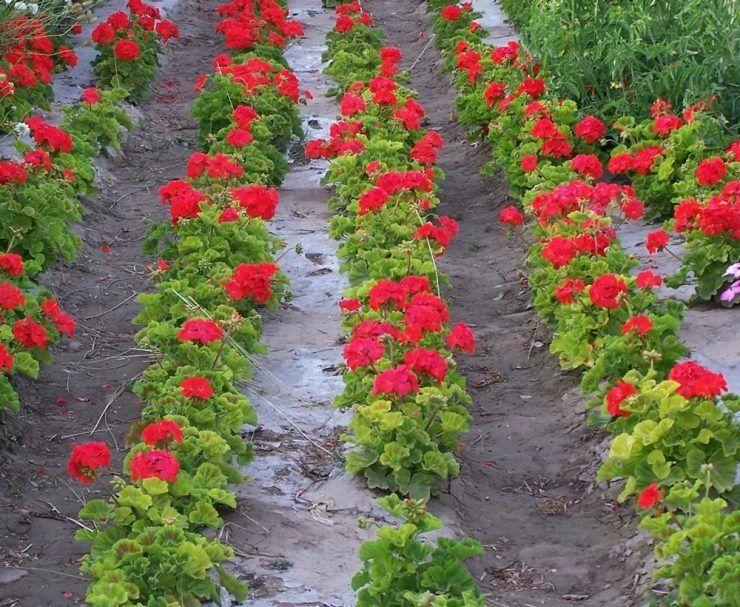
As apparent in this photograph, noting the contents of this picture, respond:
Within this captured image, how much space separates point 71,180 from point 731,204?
12.3ft

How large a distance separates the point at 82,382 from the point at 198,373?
1.06m

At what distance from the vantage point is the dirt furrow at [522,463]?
4707mm

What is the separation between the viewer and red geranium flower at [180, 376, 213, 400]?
5.02 metres

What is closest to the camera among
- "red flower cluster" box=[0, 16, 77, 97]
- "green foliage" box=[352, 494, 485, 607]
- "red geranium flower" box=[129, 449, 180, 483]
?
"green foliage" box=[352, 494, 485, 607]

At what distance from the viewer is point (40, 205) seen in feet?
21.9

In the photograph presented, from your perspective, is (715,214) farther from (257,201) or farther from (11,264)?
(11,264)

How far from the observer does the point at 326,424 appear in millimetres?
5750

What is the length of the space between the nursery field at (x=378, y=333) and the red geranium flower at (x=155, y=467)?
0.01m

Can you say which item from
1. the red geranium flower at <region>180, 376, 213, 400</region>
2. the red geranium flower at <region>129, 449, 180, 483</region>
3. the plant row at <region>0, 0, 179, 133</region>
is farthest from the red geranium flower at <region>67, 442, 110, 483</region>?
the plant row at <region>0, 0, 179, 133</region>

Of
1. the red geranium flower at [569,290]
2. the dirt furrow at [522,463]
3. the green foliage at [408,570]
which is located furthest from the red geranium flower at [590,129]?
the green foliage at [408,570]

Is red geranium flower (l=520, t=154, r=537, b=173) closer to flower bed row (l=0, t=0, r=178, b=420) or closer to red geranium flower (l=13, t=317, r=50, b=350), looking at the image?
flower bed row (l=0, t=0, r=178, b=420)

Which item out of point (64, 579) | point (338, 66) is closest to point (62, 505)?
point (64, 579)

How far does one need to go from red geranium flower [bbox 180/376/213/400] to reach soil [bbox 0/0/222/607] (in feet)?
1.76

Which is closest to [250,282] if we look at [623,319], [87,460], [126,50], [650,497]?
[623,319]
